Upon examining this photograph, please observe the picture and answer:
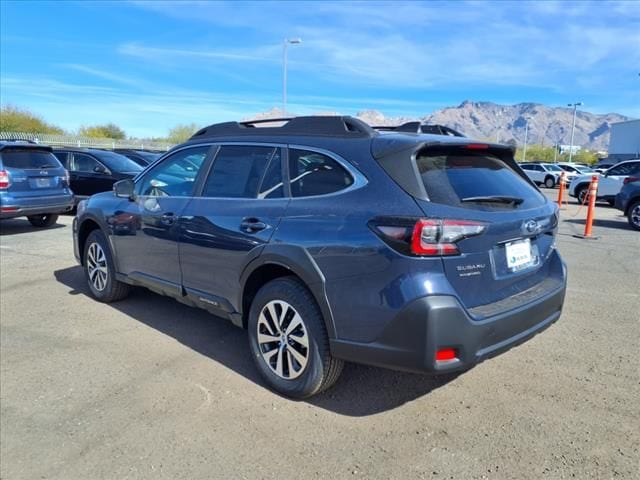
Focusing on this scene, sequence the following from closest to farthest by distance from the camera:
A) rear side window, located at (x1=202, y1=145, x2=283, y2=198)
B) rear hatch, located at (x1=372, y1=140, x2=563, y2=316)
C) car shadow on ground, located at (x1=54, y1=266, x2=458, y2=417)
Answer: rear hatch, located at (x1=372, y1=140, x2=563, y2=316) < car shadow on ground, located at (x1=54, y1=266, x2=458, y2=417) < rear side window, located at (x1=202, y1=145, x2=283, y2=198)

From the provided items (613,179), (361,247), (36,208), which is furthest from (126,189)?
(613,179)

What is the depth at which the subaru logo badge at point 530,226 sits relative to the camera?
320 centimetres

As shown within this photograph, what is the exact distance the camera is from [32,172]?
31.0ft

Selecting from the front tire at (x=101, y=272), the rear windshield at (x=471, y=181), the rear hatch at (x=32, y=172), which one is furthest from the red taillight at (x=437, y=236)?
the rear hatch at (x=32, y=172)

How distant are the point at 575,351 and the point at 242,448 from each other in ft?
9.34

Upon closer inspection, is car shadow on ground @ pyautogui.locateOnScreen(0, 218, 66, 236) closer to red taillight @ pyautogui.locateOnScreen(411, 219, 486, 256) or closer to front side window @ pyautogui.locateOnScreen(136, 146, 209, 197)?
front side window @ pyautogui.locateOnScreen(136, 146, 209, 197)

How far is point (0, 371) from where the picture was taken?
3939 millimetres

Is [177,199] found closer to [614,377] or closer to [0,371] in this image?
[0,371]

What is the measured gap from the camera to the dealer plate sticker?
10.2ft

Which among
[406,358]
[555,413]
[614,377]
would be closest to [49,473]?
[406,358]

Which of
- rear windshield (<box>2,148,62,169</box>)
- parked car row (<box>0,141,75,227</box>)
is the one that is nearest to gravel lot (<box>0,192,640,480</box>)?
parked car row (<box>0,141,75,227</box>)

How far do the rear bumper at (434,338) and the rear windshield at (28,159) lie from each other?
8.76 metres

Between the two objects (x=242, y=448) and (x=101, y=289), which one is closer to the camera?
(x=242, y=448)

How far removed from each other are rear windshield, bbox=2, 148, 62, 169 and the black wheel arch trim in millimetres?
8024
